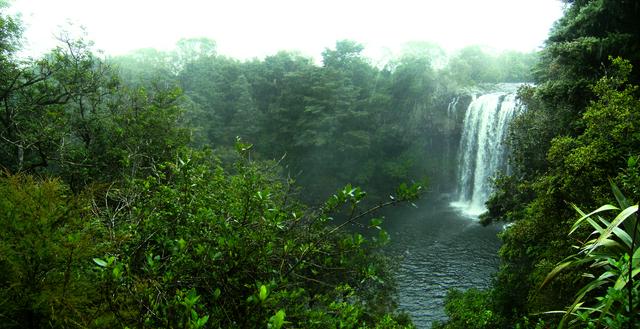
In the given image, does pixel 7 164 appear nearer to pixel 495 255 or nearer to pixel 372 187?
pixel 495 255

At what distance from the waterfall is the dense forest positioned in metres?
3.54

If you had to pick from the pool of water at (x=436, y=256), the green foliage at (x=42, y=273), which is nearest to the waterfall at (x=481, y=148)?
the pool of water at (x=436, y=256)

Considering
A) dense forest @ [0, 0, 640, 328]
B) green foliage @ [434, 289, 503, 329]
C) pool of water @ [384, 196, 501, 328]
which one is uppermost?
dense forest @ [0, 0, 640, 328]

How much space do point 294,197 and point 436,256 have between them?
28.1 ft

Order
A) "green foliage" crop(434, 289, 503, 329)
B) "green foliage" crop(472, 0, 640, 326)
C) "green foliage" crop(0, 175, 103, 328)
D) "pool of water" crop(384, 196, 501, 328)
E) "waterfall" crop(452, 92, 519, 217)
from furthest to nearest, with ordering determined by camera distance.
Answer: "waterfall" crop(452, 92, 519, 217) < "pool of water" crop(384, 196, 501, 328) < "green foliage" crop(434, 289, 503, 329) < "green foliage" crop(472, 0, 640, 326) < "green foliage" crop(0, 175, 103, 328)

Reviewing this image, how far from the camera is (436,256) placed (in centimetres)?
1955

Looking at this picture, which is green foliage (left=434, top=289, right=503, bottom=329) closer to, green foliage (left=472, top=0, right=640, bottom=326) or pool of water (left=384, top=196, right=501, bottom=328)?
green foliage (left=472, top=0, right=640, bottom=326)

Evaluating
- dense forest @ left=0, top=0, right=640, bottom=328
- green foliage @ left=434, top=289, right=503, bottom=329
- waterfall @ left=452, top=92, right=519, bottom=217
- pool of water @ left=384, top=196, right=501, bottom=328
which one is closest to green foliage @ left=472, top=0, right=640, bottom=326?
dense forest @ left=0, top=0, right=640, bottom=328

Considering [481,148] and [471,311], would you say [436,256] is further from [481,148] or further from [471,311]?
[481,148]

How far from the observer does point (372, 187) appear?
→ 3400 centimetres

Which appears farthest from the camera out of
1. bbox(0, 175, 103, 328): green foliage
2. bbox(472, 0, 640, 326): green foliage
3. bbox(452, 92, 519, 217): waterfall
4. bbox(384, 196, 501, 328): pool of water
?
bbox(452, 92, 519, 217): waterfall

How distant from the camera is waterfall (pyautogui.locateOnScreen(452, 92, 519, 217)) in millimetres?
23859

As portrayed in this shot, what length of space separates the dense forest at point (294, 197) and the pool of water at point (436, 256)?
155cm

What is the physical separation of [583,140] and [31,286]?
860cm
